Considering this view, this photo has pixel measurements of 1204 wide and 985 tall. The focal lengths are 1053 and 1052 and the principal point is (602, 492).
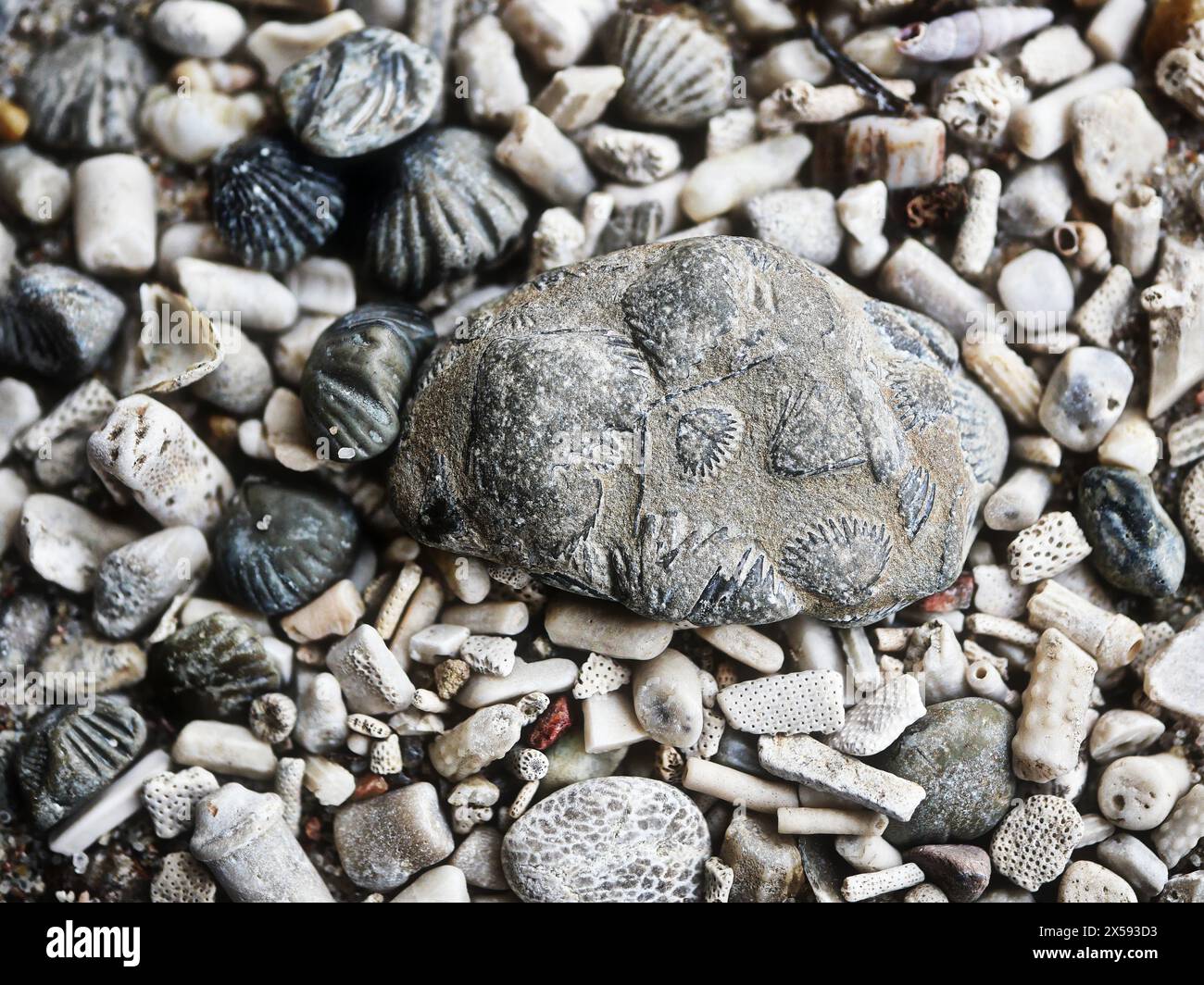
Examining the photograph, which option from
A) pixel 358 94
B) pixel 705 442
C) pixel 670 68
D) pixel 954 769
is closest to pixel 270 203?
pixel 358 94

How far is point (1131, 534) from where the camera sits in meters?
1.80

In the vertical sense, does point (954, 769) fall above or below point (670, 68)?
below

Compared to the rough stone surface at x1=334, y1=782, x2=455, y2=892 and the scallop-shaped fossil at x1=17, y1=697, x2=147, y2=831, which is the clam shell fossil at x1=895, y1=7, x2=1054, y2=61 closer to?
the rough stone surface at x1=334, y1=782, x2=455, y2=892

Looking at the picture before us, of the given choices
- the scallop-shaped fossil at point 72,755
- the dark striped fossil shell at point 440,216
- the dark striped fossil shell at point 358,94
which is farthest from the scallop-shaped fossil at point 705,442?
the scallop-shaped fossil at point 72,755

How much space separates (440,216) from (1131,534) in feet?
4.39

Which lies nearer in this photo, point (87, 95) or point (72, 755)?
point (72, 755)

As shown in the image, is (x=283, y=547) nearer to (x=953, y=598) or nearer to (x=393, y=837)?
(x=393, y=837)

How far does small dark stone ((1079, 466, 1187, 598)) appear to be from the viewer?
1797 millimetres

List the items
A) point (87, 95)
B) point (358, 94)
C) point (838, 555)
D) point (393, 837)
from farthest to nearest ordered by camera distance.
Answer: point (87, 95) → point (358, 94) → point (393, 837) → point (838, 555)

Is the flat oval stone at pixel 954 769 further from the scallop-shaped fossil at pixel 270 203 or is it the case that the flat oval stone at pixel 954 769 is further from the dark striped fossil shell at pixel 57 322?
the dark striped fossil shell at pixel 57 322

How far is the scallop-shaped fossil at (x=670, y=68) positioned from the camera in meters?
1.98

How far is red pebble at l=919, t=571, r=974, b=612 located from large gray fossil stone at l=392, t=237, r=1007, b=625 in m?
0.13
